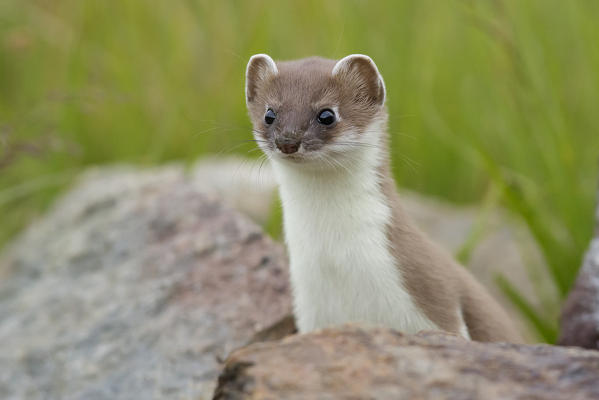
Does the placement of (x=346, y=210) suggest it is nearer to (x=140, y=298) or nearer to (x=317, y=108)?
(x=317, y=108)

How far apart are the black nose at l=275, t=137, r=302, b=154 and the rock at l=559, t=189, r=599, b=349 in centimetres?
138

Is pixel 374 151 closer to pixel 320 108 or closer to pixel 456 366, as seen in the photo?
pixel 320 108

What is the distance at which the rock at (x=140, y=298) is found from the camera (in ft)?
10.1

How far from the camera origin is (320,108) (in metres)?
A: 2.60

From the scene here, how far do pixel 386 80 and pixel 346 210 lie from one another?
283 cm

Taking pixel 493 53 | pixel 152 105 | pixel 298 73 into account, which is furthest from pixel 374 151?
pixel 152 105

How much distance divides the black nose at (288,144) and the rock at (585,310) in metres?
1.38

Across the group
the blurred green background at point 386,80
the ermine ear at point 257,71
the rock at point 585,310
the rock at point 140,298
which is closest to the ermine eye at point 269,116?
the ermine ear at point 257,71

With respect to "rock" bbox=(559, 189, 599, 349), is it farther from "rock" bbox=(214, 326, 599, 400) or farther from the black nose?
the black nose

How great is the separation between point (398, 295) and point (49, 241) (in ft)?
8.07

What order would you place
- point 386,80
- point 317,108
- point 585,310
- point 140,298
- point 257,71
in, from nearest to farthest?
point 317,108
point 257,71
point 585,310
point 140,298
point 386,80

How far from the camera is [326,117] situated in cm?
261

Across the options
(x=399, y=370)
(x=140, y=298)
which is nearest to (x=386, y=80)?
(x=140, y=298)

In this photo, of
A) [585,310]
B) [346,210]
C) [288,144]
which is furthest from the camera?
[585,310]
